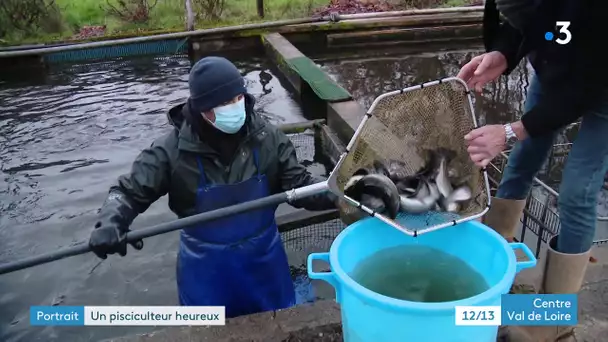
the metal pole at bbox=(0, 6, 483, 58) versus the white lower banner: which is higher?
the metal pole at bbox=(0, 6, 483, 58)

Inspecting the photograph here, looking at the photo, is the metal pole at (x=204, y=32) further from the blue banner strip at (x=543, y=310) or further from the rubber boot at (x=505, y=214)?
the blue banner strip at (x=543, y=310)

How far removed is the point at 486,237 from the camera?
6.93ft

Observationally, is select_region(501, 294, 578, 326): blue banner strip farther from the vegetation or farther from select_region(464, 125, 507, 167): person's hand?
the vegetation

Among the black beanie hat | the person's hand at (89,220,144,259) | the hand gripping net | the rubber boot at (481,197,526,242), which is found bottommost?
the rubber boot at (481,197,526,242)

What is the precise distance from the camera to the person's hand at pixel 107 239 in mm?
2521

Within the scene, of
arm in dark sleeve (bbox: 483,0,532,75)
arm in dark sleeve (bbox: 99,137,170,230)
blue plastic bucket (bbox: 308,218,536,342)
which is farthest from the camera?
arm in dark sleeve (bbox: 99,137,170,230)

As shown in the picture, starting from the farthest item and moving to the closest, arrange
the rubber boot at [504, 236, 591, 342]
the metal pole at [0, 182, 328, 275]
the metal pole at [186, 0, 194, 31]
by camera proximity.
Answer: the metal pole at [186, 0, 194, 31] → the metal pole at [0, 182, 328, 275] → the rubber boot at [504, 236, 591, 342]

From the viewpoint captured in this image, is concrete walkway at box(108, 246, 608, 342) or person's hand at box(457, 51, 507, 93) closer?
person's hand at box(457, 51, 507, 93)

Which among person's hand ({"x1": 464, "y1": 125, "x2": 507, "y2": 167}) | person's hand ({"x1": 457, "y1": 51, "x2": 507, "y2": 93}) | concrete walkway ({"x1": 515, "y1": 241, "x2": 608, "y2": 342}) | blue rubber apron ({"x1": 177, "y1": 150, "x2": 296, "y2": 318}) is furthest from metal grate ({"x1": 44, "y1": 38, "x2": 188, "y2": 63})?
person's hand ({"x1": 464, "y1": 125, "x2": 507, "y2": 167})

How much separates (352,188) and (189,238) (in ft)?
4.05

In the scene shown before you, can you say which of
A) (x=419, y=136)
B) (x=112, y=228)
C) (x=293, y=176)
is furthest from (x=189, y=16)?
(x=419, y=136)

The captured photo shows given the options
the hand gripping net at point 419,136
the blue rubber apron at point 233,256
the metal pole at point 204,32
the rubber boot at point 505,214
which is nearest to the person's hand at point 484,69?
the hand gripping net at point 419,136

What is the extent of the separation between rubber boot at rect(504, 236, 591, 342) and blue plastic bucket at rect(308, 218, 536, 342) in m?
0.42

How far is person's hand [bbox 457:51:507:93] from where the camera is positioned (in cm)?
275
